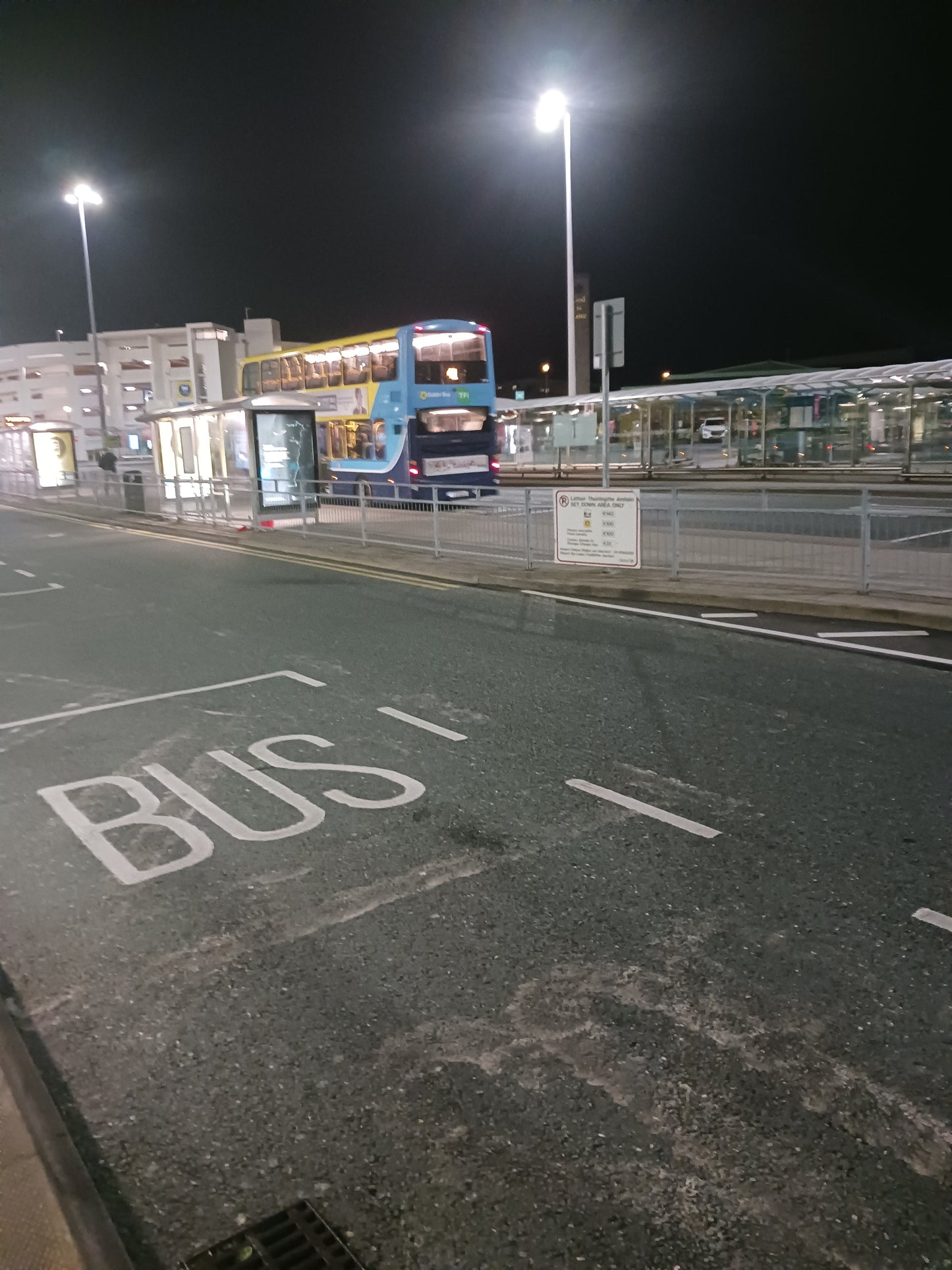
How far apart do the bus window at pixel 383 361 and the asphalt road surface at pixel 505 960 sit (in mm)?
17007

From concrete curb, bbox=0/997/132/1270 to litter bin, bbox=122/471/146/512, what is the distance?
25.4m

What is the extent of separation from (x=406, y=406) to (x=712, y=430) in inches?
708

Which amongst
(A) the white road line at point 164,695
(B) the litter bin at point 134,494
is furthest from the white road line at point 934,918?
(B) the litter bin at point 134,494

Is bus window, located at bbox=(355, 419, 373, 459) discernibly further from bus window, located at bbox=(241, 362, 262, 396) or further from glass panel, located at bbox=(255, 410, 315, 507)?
bus window, located at bbox=(241, 362, 262, 396)

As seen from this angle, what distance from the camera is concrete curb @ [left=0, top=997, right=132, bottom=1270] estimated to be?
2604 millimetres

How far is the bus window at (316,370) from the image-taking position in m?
26.6

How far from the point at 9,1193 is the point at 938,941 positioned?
3482mm

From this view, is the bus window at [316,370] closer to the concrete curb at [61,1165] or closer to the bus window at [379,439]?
the bus window at [379,439]

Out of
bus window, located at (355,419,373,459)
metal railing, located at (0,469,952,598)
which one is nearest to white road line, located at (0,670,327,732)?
metal railing, located at (0,469,952,598)

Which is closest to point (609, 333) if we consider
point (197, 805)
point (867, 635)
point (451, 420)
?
point (867, 635)

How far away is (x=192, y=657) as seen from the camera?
Result: 997 cm

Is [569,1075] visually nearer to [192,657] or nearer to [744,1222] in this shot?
[744,1222]

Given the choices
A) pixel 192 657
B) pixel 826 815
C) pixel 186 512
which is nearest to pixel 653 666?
pixel 826 815

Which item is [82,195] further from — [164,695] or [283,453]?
[164,695]
